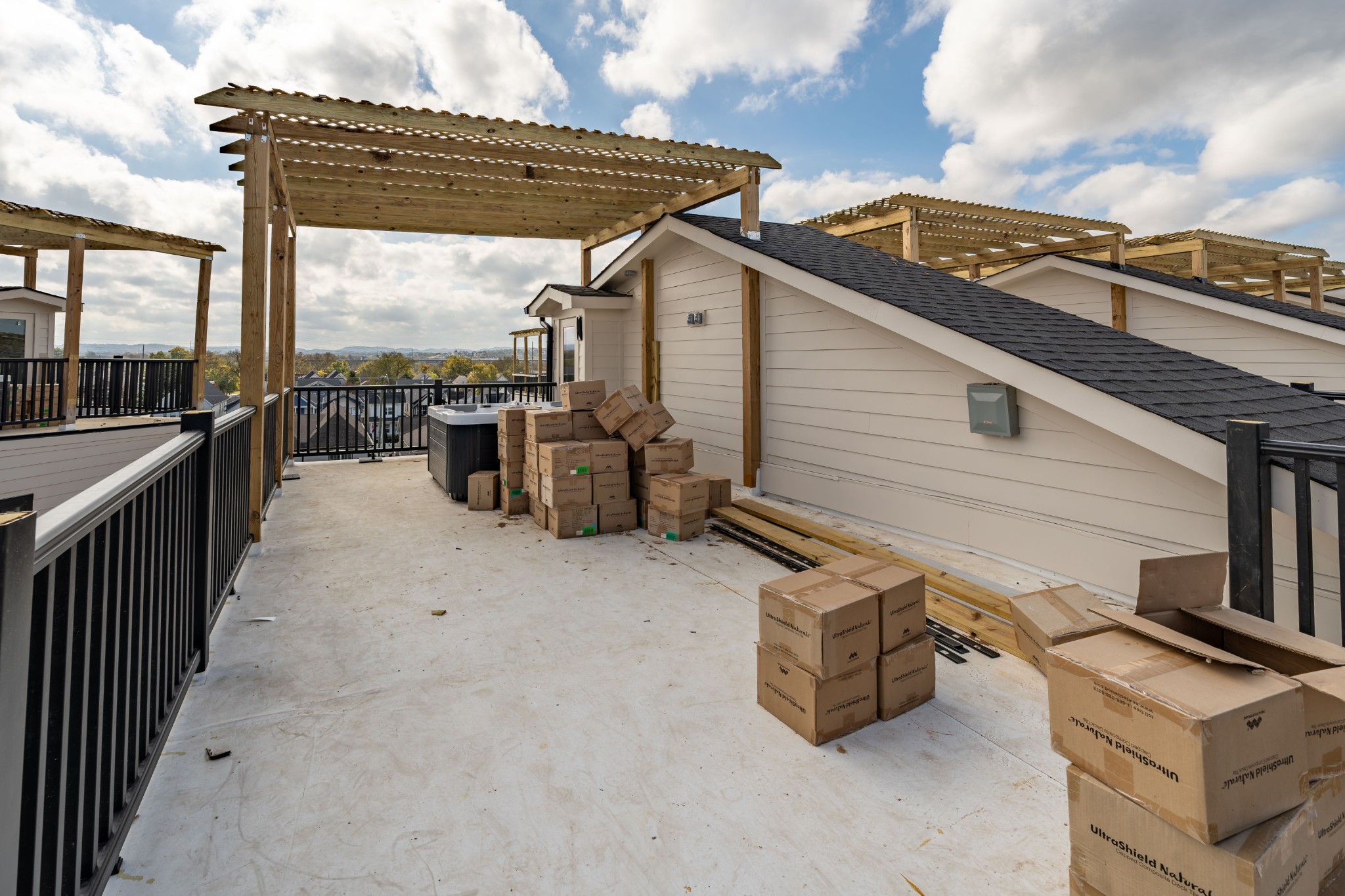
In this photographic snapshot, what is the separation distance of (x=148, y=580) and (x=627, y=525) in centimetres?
356

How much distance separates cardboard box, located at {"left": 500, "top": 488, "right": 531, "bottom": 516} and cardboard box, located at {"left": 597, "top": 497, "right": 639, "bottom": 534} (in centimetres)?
100

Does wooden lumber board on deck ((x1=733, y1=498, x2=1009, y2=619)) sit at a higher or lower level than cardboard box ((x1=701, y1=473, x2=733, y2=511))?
lower

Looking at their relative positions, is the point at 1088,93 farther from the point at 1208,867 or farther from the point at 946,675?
the point at 1208,867

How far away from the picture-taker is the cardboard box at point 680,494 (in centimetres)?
466

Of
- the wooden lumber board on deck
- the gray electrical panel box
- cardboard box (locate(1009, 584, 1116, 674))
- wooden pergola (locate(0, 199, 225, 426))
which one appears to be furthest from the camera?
wooden pergola (locate(0, 199, 225, 426))

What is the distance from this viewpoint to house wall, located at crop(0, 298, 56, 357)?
36.5ft

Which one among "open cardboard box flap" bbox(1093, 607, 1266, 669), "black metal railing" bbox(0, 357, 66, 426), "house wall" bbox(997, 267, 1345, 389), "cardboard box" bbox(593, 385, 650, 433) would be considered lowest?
"open cardboard box flap" bbox(1093, 607, 1266, 669)

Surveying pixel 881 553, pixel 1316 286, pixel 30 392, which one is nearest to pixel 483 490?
pixel 881 553

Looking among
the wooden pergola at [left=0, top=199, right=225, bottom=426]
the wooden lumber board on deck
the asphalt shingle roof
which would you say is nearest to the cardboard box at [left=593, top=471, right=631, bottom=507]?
the wooden lumber board on deck

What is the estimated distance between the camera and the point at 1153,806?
3.80ft

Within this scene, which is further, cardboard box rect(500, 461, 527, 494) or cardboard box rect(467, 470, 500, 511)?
cardboard box rect(467, 470, 500, 511)

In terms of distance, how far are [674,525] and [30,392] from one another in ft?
31.6

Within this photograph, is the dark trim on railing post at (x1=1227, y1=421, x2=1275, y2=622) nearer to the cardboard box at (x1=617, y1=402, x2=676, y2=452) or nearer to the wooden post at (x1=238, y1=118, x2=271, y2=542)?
the cardboard box at (x1=617, y1=402, x2=676, y2=452)

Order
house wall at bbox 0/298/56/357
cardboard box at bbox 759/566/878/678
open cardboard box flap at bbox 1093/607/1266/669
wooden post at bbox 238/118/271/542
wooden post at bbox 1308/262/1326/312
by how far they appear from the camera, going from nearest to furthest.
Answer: open cardboard box flap at bbox 1093/607/1266/669
cardboard box at bbox 759/566/878/678
wooden post at bbox 238/118/271/542
wooden post at bbox 1308/262/1326/312
house wall at bbox 0/298/56/357
